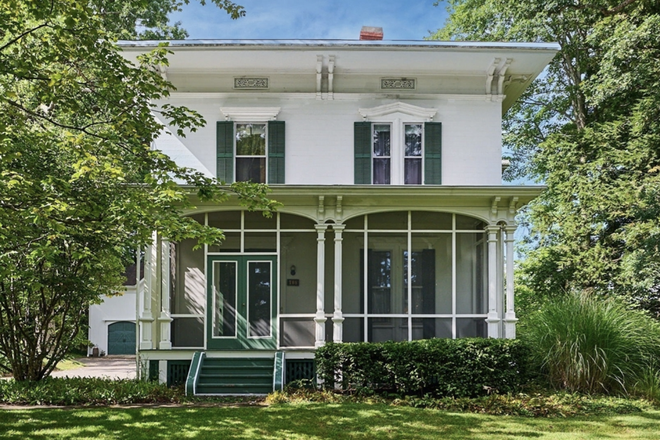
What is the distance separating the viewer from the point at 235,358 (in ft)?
36.2

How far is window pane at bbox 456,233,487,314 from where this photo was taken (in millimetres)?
12180

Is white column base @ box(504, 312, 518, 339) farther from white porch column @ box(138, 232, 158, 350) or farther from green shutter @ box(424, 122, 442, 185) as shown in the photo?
white porch column @ box(138, 232, 158, 350)

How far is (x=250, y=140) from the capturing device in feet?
41.4

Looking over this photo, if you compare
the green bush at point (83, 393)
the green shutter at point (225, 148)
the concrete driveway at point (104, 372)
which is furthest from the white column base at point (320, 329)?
the concrete driveway at point (104, 372)

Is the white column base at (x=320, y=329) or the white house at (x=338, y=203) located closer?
the white column base at (x=320, y=329)

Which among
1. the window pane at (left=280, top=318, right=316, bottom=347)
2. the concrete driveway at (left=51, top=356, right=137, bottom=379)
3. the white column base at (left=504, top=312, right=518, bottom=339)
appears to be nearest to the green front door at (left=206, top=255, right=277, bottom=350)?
the window pane at (left=280, top=318, right=316, bottom=347)

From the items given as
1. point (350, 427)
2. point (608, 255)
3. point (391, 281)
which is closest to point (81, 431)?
point (350, 427)

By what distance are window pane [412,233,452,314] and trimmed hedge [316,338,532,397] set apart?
7.19 feet

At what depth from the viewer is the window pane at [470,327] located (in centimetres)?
1170

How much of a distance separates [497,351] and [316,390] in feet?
11.3

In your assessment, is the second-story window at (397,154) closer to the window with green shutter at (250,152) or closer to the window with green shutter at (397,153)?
the window with green shutter at (397,153)

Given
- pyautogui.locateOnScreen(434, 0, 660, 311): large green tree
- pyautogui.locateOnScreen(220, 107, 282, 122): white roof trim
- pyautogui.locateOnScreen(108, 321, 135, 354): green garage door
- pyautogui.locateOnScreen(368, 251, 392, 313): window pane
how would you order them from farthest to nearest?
pyautogui.locateOnScreen(108, 321, 135, 354): green garage door < pyautogui.locateOnScreen(434, 0, 660, 311): large green tree < pyautogui.locateOnScreen(220, 107, 282, 122): white roof trim < pyautogui.locateOnScreen(368, 251, 392, 313): window pane

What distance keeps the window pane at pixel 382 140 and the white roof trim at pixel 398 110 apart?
307 millimetres

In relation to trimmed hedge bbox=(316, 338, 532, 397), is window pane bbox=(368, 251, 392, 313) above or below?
above
